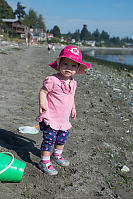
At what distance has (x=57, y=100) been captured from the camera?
2.96 m

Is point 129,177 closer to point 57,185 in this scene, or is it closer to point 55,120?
point 57,185

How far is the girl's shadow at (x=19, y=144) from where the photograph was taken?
11.2ft

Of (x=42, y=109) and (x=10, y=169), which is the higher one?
(x=42, y=109)

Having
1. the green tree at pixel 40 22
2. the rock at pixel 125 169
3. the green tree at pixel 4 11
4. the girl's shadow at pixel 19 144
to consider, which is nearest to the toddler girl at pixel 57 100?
the girl's shadow at pixel 19 144

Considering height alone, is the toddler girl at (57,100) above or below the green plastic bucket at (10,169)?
above

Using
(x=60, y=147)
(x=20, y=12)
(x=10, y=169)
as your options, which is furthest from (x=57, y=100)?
(x=20, y=12)

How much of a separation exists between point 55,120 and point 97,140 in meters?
1.54

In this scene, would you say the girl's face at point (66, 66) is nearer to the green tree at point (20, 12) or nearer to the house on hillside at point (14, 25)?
the house on hillside at point (14, 25)

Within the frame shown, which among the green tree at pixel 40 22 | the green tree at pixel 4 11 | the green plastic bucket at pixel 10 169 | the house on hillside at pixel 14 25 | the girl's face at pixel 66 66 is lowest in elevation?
the green plastic bucket at pixel 10 169

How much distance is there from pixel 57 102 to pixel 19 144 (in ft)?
4.14

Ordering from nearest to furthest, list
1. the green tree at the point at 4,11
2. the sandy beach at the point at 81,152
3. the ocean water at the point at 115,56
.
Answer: the sandy beach at the point at 81,152 → the ocean water at the point at 115,56 → the green tree at the point at 4,11

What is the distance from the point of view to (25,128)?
4.29m

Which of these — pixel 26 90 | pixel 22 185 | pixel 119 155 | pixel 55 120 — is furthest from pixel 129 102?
pixel 22 185

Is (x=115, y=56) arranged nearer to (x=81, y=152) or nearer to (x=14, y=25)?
(x=14, y=25)
